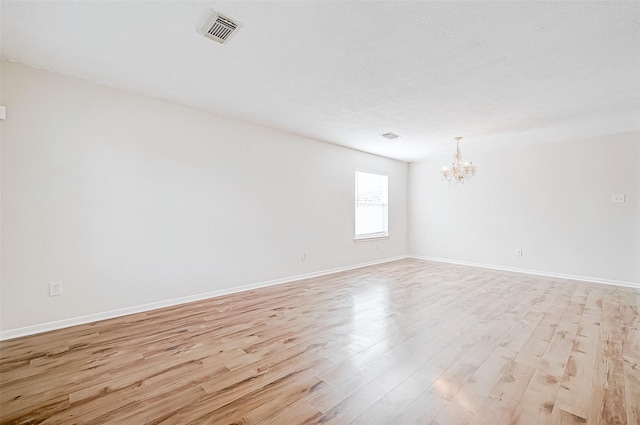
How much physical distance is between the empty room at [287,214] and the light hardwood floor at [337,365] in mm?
19

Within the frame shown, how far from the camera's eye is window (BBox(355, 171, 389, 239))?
601 centimetres

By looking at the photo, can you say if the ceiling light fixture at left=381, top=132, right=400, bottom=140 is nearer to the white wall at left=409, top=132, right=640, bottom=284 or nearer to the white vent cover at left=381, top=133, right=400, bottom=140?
the white vent cover at left=381, top=133, right=400, bottom=140

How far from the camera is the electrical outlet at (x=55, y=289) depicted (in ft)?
8.81

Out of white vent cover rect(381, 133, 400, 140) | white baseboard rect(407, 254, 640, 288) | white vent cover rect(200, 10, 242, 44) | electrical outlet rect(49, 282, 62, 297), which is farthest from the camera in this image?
white vent cover rect(381, 133, 400, 140)

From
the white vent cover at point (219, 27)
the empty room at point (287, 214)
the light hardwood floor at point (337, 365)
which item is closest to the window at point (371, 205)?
the empty room at point (287, 214)

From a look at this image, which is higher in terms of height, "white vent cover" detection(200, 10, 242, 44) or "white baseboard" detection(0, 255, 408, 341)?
"white vent cover" detection(200, 10, 242, 44)

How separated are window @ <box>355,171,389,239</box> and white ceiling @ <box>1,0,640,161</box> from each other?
7.72ft

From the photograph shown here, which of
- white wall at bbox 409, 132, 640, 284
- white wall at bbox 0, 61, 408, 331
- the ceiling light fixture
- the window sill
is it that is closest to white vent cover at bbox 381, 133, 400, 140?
the ceiling light fixture

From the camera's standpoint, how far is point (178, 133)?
3488mm

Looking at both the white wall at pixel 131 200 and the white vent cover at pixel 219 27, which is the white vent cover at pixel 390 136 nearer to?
the white wall at pixel 131 200

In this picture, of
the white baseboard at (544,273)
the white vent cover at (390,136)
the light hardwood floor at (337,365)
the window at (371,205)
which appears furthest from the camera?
the window at (371,205)

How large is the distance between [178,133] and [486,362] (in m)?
4.05

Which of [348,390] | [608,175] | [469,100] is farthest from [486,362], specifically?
[608,175]

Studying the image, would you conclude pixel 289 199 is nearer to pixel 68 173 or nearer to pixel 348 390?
pixel 68 173
